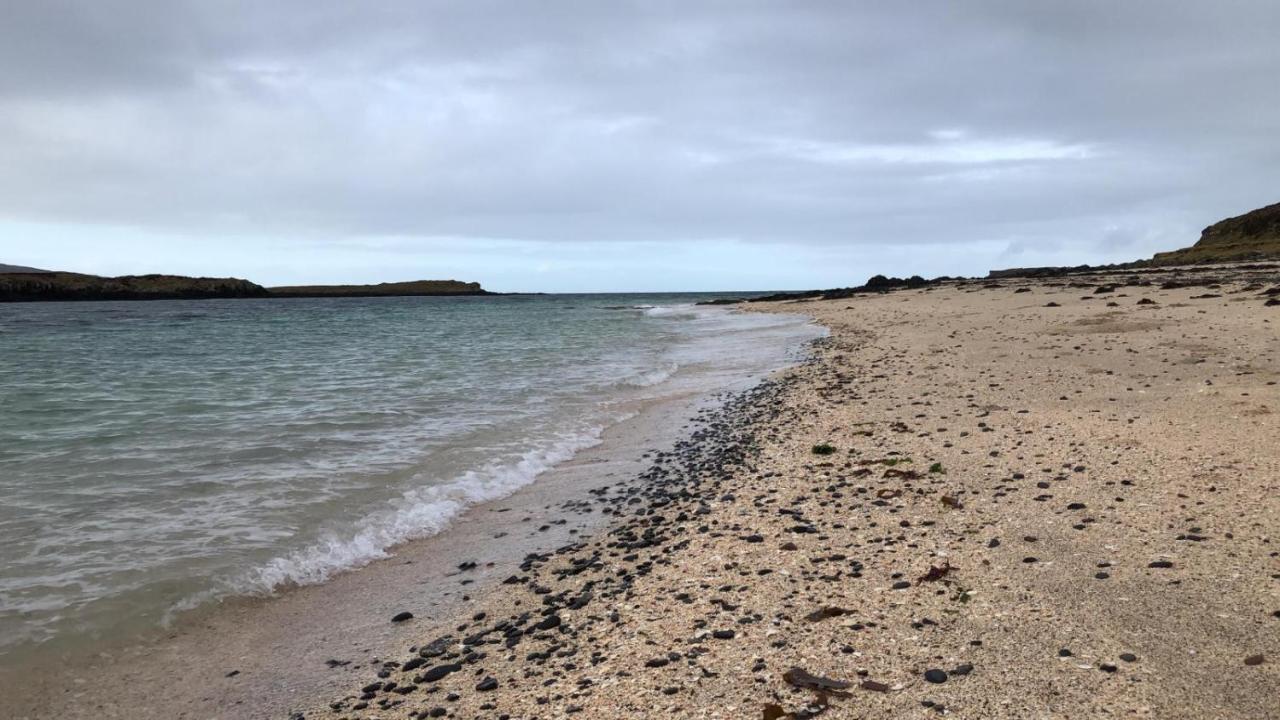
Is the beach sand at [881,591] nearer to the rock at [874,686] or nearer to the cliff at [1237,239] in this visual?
the rock at [874,686]

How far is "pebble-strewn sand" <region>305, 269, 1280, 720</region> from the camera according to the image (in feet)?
13.0

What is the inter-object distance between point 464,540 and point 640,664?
404 cm

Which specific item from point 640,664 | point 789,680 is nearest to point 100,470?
point 640,664

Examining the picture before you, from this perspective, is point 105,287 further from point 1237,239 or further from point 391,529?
point 1237,239

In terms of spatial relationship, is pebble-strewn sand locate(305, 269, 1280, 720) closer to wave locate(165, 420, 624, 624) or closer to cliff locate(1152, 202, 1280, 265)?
wave locate(165, 420, 624, 624)

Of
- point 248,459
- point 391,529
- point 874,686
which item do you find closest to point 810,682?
point 874,686

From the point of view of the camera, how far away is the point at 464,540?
8.08 metres

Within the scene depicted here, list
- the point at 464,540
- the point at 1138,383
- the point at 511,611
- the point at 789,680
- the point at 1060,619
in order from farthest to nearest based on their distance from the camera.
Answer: the point at 1138,383 < the point at 464,540 < the point at 511,611 < the point at 1060,619 < the point at 789,680

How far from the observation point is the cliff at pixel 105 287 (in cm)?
11788

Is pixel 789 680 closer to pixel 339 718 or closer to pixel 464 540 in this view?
pixel 339 718

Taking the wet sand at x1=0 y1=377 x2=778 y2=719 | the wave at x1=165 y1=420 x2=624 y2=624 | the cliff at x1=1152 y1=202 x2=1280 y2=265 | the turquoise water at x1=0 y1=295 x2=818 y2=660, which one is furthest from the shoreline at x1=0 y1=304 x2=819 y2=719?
the cliff at x1=1152 y1=202 x2=1280 y2=265

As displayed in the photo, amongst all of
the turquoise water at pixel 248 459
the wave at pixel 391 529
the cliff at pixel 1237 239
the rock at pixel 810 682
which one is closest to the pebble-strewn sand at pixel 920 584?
the rock at pixel 810 682

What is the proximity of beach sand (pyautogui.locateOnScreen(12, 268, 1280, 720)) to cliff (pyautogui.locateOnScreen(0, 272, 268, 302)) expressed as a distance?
148 meters

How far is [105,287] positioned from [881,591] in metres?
154
